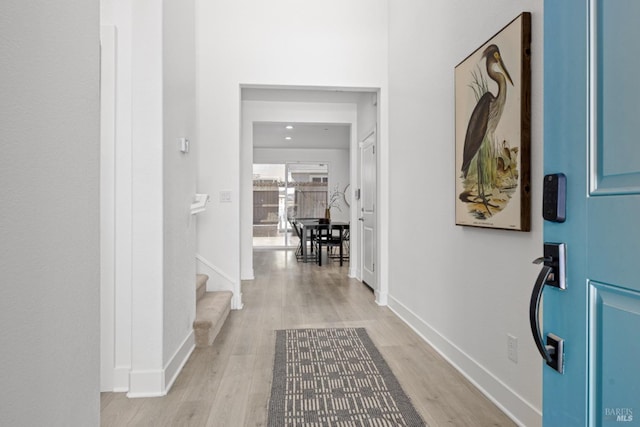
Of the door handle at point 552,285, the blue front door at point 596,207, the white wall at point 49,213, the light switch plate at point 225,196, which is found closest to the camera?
the blue front door at point 596,207

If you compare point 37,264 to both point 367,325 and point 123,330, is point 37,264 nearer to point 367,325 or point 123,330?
point 123,330

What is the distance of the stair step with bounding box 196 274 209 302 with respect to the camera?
11.9 feet

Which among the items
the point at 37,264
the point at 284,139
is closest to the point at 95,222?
the point at 37,264

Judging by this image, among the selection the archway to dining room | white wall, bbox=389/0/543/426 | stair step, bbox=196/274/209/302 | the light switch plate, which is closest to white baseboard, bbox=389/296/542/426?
white wall, bbox=389/0/543/426

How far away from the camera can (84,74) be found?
1151 millimetres

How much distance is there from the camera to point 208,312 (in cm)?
326

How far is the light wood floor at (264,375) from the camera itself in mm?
2012

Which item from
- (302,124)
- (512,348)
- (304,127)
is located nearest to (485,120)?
(512,348)

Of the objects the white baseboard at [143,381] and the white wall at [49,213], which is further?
the white baseboard at [143,381]

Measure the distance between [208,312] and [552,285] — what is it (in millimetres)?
2941

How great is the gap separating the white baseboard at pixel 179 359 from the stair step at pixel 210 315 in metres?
0.07

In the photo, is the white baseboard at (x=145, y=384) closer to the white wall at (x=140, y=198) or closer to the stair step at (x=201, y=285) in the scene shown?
the white wall at (x=140, y=198)

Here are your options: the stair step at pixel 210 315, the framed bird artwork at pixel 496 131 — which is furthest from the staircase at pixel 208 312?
the framed bird artwork at pixel 496 131

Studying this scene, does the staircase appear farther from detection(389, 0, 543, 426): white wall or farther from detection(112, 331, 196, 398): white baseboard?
detection(389, 0, 543, 426): white wall
